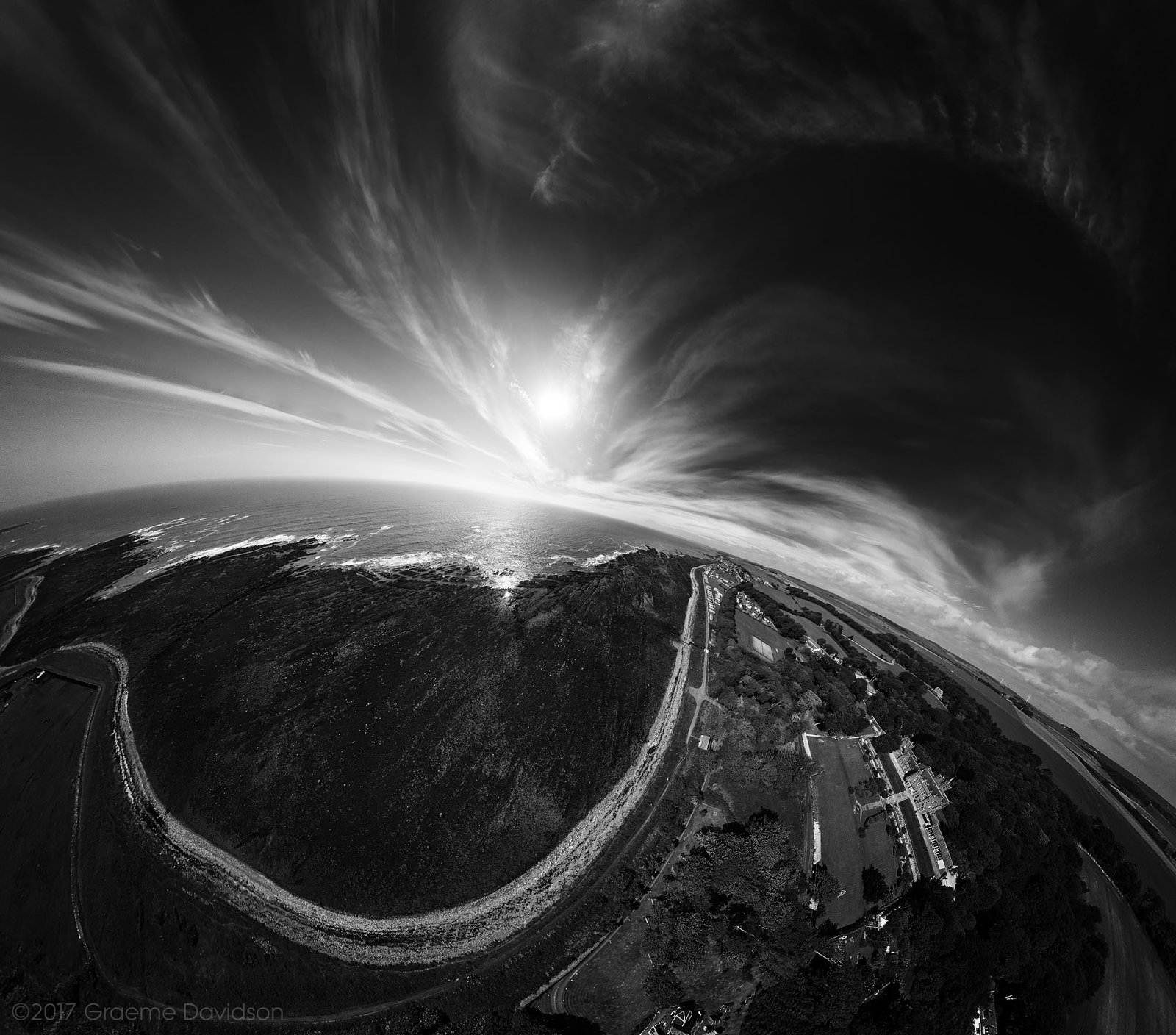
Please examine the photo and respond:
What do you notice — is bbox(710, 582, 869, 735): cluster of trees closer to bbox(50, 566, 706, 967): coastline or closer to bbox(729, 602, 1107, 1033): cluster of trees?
bbox(729, 602, 1107, 1033): cluster of trees

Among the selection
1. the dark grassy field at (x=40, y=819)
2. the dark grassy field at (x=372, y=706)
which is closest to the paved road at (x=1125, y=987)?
the dark grassy field at (x=372, y=706)

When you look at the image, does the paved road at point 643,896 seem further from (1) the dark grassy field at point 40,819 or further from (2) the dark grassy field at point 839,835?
(1) the dark grassy field at point 40,819

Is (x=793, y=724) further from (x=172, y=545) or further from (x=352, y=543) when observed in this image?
(x=172, y=545)

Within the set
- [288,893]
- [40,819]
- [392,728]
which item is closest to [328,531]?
[40,819]

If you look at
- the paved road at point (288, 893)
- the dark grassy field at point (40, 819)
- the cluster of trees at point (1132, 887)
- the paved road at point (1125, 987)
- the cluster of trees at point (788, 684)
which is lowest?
the dark grassy field at point (40, 819)

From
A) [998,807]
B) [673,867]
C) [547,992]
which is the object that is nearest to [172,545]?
[547,992]

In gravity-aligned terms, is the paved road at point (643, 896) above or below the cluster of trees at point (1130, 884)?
below

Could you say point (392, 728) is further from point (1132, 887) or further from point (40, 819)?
point (1132, 887)
